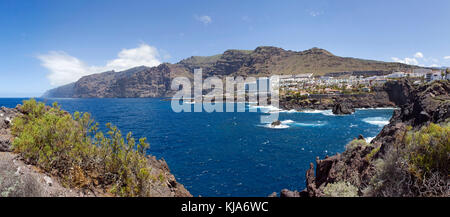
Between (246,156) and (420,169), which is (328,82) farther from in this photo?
(420,169)

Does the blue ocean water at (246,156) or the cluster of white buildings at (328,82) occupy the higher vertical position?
the cluster of white buildings at (328,82)

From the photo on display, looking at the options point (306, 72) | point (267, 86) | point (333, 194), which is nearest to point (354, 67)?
point (306, 72)

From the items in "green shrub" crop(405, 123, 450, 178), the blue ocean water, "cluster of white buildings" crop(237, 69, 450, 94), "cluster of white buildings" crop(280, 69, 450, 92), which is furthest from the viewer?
"cluster of white buildings" crop(237, 69, 450, 94)

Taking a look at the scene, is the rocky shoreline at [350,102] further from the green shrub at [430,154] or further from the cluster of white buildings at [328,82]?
the green shrub at [430,154]

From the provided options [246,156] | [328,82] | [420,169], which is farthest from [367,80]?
[420,169]

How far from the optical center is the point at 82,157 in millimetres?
7406

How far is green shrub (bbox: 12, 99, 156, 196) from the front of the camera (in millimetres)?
6566

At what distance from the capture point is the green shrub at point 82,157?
21.5ft

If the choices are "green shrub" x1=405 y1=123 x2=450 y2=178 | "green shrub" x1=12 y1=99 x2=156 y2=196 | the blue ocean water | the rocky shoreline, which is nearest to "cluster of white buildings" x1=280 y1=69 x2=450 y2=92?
the rocky shoreline

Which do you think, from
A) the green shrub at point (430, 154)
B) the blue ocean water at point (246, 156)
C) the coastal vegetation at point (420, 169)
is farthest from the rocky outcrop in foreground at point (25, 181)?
the blue ocean water at point (246, 156)

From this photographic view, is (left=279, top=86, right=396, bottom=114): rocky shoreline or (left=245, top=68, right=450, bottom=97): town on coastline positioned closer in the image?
(left=279, top=86, right=396, bottom=114): rocky shoreline

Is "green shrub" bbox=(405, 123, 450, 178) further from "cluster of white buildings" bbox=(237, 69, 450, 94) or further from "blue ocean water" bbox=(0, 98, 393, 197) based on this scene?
"cluster of white buildings" bbox=(237, 69, 450, 94)

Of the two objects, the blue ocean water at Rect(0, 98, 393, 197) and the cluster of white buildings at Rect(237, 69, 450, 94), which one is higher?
the cluster of white buildings at Rect(237, 69, 450, 94)
